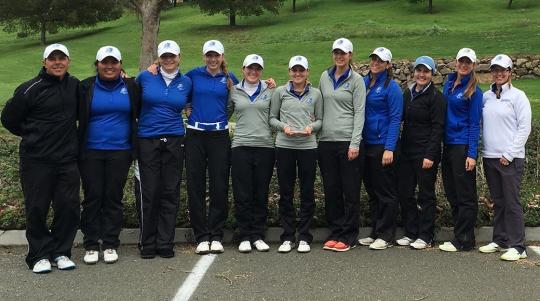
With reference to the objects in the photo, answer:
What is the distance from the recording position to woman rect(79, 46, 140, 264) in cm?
600

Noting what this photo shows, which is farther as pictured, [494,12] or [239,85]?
[494,12]

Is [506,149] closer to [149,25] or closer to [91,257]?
[91,257]

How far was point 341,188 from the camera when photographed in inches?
262

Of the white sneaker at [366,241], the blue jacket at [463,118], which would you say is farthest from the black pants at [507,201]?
the white sneaker at [366,241]

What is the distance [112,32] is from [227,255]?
47.0m

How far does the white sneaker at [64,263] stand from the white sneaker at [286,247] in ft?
6.96

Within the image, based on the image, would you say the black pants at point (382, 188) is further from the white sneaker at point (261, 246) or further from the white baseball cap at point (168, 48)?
the white baseball cap at point (168, 48)

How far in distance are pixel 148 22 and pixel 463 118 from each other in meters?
7.38

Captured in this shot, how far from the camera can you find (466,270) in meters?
5.83

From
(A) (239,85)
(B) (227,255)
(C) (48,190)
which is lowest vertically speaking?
(B) (227,255)

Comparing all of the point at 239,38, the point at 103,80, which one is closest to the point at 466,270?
the point at 103,80

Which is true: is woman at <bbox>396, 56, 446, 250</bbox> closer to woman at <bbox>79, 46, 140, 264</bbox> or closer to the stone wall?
woman at <bbox>79, 46, 140, 264</bbox>

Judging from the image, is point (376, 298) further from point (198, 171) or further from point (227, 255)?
point (198, 171)

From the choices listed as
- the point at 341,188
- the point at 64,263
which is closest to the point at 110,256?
the point at 64,263
